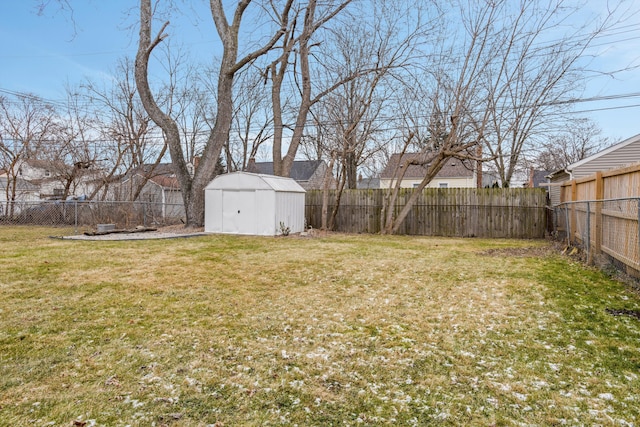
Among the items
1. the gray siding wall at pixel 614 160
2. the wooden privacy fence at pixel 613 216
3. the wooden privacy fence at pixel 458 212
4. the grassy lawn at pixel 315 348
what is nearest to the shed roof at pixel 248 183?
the wooden privacy fence at pixel 458 212

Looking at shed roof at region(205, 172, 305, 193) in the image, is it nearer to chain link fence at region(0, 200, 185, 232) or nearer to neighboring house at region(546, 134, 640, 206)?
chain link fence at region(0, 200, 185, 232)

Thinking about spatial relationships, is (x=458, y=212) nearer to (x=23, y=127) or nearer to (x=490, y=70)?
(x=490, y=70)

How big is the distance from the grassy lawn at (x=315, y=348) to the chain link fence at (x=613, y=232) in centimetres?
42

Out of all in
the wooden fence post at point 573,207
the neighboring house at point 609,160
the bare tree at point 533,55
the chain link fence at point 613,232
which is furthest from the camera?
the neighboring house at point 609,160

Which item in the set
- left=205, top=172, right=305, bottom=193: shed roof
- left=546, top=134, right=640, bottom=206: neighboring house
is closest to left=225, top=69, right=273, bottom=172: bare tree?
left=205, top=172, right=305, bottom=193: shed roof

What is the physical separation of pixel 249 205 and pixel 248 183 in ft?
2.28

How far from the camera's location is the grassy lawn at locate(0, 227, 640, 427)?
2.02 metres

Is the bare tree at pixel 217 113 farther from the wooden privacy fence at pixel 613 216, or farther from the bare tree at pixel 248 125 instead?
the wooden privacy fence at pixel 613 216

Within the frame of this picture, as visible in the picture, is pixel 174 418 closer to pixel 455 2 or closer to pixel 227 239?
pixel 227 239

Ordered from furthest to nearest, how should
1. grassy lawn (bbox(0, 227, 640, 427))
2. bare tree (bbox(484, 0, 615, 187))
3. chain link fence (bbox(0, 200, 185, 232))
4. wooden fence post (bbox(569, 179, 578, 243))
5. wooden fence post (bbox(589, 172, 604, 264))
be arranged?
chain link fence (bbox(0, 200, 185, 232)), bare tree (bbox(484, 0, 615, 187)), wooden fence post (bbox(569, 179, 578, 243)), wooden fence post (bbox(589, 172, 604, 264)), grassy lawn (bbox(0, 227, 640, 427))

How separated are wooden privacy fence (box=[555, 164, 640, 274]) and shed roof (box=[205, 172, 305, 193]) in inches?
310

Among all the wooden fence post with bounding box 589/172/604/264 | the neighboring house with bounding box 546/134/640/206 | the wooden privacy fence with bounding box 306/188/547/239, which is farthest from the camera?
the wooden privacy fence with bounding box 306/188/547/239

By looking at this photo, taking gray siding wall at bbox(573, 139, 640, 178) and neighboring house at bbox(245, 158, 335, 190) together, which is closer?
gray siding wall at bbox(573, 139, 640, 178)

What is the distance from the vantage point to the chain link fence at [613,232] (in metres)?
4.39
